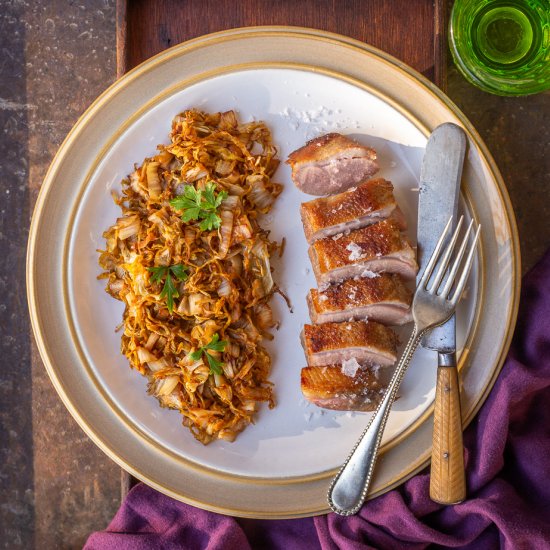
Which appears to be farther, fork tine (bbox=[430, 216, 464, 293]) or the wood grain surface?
the wood grain surface

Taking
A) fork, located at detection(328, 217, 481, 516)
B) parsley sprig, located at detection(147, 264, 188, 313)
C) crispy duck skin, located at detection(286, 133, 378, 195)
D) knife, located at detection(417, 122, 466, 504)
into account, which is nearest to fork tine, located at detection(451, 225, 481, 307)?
fork, located at detection(328, 217, 481, 516)

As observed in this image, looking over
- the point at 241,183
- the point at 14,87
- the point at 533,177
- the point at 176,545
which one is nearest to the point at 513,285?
the point at 533,177

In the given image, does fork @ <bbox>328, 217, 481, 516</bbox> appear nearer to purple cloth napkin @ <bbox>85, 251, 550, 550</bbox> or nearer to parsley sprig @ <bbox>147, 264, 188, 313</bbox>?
purple cloth napkin @ <bbox>85, 251, 550, 550</bbox>

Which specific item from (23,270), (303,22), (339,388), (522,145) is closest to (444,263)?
(339,388)

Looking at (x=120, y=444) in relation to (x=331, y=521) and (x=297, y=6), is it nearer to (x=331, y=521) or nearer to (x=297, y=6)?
(x=331, y=521)

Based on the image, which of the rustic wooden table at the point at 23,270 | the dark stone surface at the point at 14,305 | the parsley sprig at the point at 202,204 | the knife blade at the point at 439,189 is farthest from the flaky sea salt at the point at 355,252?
the dark stone surface at the point at 14,305
